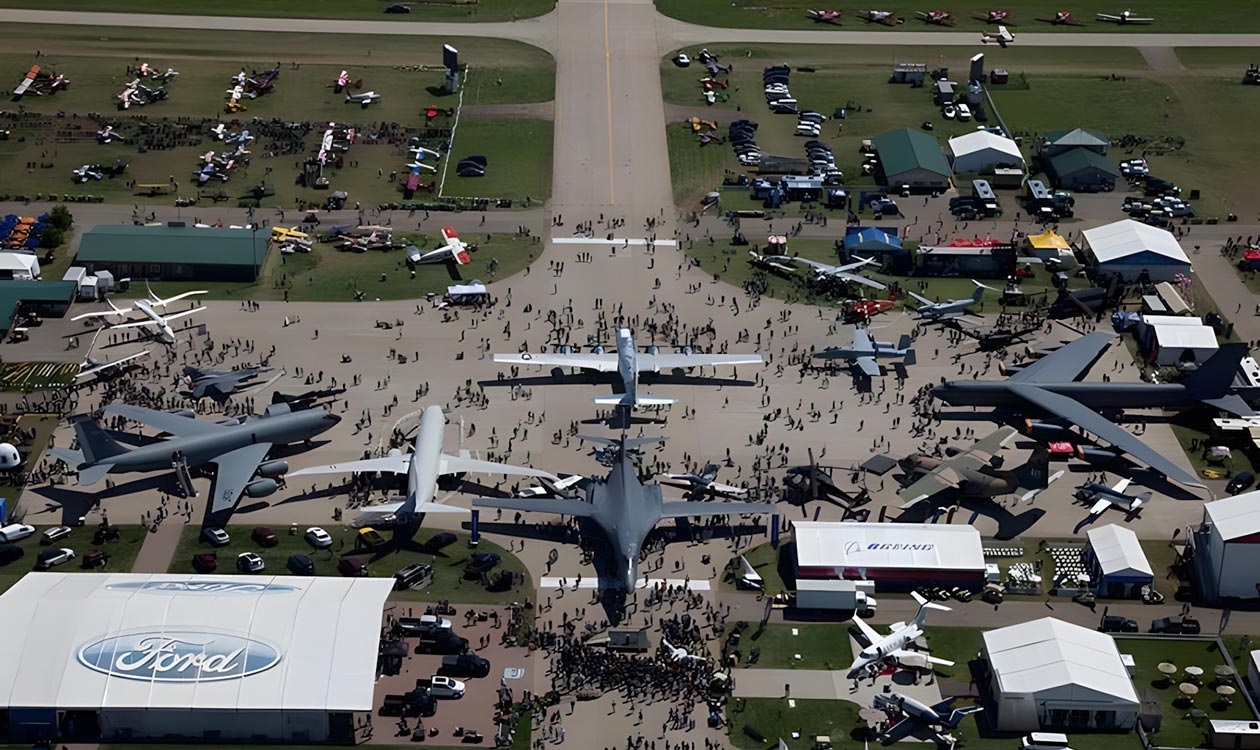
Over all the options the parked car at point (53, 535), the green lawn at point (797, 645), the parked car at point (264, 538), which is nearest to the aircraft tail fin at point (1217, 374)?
the green lawn at point (797, 645)

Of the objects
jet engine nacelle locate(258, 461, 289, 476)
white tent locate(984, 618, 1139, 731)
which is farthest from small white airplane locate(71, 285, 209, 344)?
white tent locate(984, 618, 1139, 731)

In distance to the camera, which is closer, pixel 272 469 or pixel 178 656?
pixel 178 656

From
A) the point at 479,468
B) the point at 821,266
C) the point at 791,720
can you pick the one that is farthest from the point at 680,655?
the point at 821,266

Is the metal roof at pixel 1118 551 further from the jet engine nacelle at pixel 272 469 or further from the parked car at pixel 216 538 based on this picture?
the parked car at pixel 216 538

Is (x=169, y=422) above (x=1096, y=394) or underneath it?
above

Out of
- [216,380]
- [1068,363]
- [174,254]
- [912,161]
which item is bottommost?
[912,161]

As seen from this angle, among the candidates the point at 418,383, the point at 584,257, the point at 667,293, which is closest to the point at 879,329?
the point at 667,293

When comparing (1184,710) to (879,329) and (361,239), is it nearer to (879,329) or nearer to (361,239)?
(879,329)

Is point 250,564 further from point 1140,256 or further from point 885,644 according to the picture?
point 1140,256

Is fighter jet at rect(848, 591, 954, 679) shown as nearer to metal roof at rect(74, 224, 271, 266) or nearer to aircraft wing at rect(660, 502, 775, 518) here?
aircraft wing at rect(660, 502, 775, 518)
